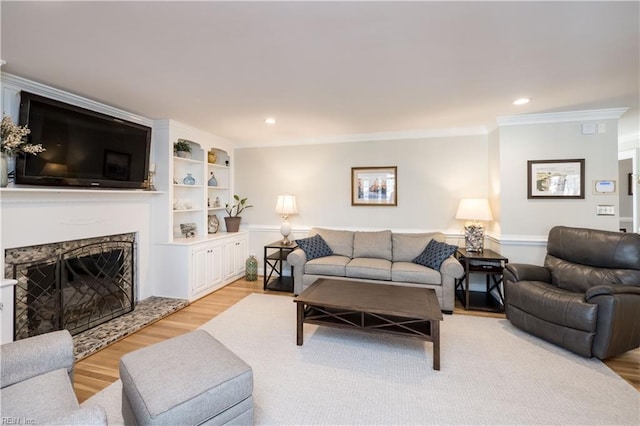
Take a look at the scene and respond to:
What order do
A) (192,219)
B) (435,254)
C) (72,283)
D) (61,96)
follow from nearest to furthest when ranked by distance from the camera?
(61,96) → (72,283) → (435,254) → (192,219)

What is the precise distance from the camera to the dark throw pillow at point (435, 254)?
3.65 meters

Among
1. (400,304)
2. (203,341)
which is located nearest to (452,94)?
(400,304)

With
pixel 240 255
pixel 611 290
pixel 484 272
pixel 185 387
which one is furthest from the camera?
pixel 240 255

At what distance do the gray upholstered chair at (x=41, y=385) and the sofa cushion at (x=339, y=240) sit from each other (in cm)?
325

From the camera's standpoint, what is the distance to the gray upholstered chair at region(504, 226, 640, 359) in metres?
2.37

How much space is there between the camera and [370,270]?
376 centimetres

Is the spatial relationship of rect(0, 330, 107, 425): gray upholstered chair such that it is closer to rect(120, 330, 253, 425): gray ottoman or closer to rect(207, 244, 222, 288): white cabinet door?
rect(120, 330, 253, 425): gray ottoman

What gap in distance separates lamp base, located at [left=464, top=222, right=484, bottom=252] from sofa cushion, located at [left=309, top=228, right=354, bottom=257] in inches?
64.4

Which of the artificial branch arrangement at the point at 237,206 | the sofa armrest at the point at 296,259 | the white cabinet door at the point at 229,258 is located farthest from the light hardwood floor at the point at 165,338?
the artificial branch arrangement at the point at 237,206

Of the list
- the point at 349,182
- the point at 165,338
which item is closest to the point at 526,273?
the point at 349,182

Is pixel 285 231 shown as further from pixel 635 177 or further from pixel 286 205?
pixel 635 177

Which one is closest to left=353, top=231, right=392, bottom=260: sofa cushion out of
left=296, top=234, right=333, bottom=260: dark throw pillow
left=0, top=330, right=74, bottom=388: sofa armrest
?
left=296, top=234, right=333, bottom=260: dark throw pillow

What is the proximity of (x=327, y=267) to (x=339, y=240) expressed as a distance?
0.66 meters

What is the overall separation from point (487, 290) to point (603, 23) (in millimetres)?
3244
